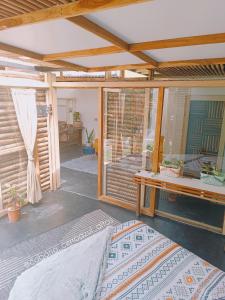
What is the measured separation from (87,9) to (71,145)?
747cm

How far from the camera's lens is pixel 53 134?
4.43 meters

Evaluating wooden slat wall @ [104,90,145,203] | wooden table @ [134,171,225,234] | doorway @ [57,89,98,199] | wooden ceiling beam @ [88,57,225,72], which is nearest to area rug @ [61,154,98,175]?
doorway @ [57,89,98,199]

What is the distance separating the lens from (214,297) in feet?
5.10

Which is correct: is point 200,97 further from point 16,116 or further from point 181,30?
point 16,116

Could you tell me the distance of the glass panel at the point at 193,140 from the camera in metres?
3.40

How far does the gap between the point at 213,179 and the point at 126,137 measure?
4.92ft

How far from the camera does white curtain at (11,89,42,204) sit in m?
3.62

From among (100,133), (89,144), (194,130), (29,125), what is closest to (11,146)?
(29,125)

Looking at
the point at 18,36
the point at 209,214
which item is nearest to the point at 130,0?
the point at 18,36

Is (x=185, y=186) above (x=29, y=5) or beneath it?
beneath

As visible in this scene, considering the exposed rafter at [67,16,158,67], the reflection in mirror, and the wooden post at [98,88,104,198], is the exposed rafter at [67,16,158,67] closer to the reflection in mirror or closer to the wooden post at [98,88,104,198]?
the reflection in mirror

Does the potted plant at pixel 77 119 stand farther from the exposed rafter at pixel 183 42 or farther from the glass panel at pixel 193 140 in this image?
the exposed rafter at pixel 183 42

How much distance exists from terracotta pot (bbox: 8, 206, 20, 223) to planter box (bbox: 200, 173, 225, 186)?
281 cm

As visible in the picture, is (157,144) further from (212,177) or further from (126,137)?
(212,177)
